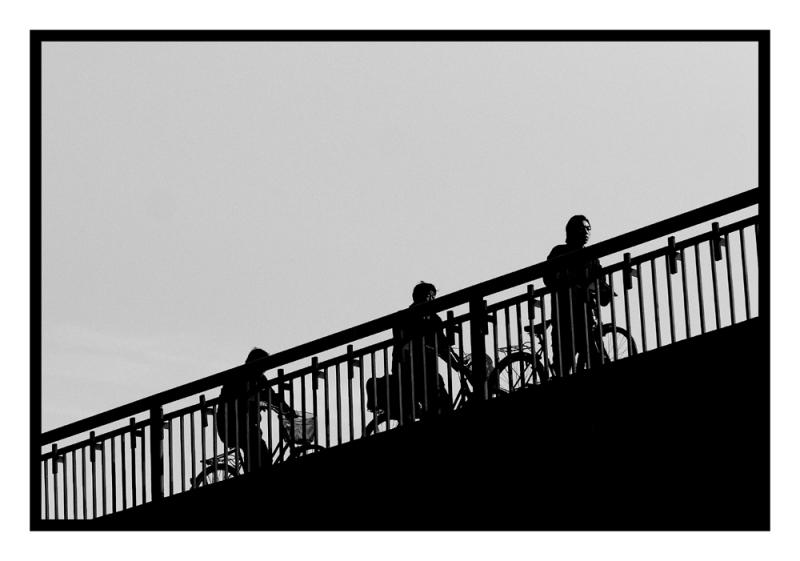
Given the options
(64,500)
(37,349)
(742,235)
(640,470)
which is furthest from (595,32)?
(64,500)

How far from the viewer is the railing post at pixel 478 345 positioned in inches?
563

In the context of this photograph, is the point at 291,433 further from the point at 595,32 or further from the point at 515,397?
the point at 595,32

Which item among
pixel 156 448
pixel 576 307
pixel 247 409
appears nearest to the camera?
pixel 576 307

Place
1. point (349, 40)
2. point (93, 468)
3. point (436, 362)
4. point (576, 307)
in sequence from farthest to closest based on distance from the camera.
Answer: point (93, 468), point (436, 362), point (576, 307), point (349, 40)

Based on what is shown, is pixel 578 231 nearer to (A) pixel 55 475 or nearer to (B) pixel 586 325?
(B) pixel 586 325

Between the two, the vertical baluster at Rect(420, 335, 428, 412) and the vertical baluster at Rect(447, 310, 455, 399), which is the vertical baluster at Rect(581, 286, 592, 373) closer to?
the vertical baluster at Rect(447, 310, 455, 399)

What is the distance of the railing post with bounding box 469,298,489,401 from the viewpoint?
1429 centimetres

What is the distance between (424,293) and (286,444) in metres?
1.40

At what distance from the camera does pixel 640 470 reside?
1394cm

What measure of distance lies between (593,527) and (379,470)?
1.46 metres

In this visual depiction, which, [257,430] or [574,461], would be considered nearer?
[574,461]

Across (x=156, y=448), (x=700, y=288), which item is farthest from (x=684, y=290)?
(x=156, y=448)

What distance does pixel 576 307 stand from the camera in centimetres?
1433

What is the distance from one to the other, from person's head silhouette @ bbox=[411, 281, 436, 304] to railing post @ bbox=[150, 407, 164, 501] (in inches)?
74.5
